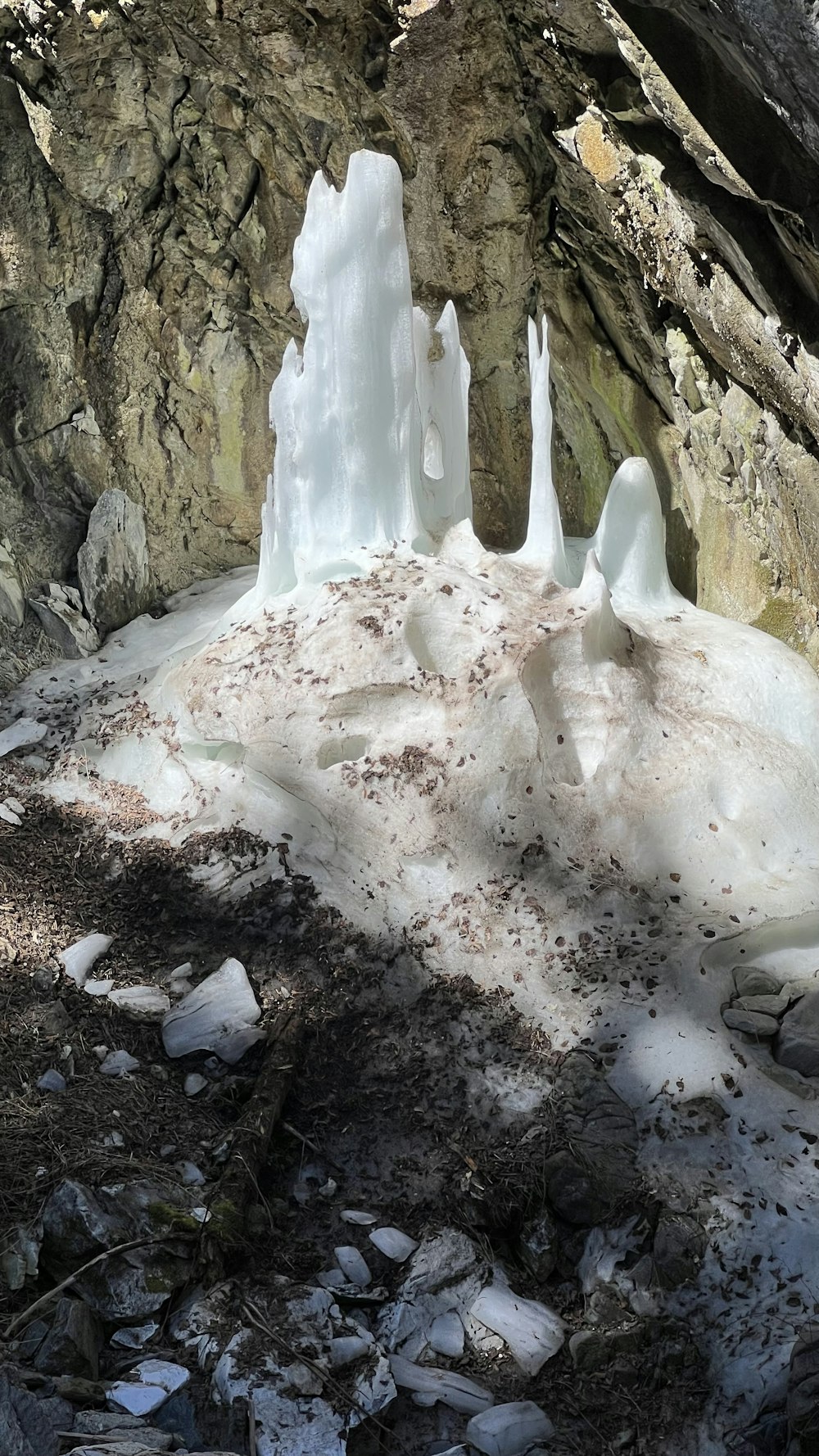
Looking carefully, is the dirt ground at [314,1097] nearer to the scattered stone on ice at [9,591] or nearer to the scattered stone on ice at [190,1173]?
the scattered stone on ice at [190,1173]

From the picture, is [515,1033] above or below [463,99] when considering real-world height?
below

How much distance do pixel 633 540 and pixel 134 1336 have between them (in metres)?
4.27

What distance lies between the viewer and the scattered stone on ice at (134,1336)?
3.09 meters

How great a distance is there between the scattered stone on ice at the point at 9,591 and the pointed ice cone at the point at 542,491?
111 inches

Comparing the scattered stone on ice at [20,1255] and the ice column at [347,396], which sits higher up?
the ice column at [347,396]

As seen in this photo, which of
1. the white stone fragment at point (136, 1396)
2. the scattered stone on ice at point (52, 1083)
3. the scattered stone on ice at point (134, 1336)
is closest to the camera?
the white stone fragment at point (136, 1396)

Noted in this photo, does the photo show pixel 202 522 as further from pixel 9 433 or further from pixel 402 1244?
pixel 402 1244

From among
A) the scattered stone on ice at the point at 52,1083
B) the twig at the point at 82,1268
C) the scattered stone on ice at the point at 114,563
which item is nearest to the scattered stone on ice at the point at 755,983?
the twig at the point at 82,1268

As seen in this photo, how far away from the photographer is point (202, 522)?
24.4 ft

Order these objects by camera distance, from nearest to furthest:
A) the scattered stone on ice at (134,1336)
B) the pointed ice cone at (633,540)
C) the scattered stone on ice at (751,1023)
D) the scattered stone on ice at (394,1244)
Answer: the scattered stone on ice at (134,1336) < the scattered stone on ice at (394,1244) < the scattered stone on ice at (751,1023) < the pointed ice cone at (633,540)

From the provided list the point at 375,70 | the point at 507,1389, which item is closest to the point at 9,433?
the point at 375,70

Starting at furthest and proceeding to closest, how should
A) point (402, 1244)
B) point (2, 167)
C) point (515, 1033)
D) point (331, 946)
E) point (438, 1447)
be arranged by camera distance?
point (2, 167)
point (331, 946)
point (515, 1033)
point (402, 1244)
point (438, 1447)

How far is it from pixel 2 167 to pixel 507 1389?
20.6ft

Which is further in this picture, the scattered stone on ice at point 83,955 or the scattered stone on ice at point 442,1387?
the scattered stone on ice at point 83,955
